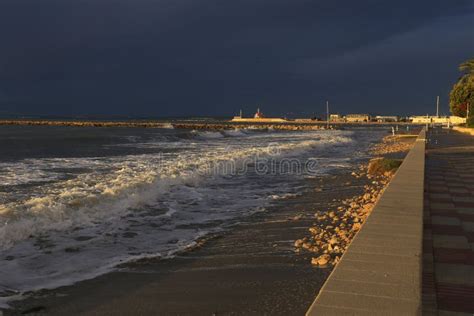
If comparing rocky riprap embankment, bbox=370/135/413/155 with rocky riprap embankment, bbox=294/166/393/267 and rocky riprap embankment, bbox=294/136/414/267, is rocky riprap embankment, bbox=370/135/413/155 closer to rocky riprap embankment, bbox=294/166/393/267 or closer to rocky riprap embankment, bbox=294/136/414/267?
rocky riprap embankment, bbox=294/136/414/267

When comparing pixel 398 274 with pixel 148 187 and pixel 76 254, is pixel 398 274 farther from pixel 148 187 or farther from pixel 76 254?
pixel 148 187

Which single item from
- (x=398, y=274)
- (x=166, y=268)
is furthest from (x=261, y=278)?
(x=398, y=274)

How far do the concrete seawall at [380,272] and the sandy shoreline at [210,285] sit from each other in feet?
2.53

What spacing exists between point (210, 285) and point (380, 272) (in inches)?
79.5

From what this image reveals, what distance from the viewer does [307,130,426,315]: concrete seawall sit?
9.73 ft

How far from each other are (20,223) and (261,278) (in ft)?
14.9

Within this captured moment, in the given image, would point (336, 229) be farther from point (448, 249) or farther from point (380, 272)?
point (380, 272)

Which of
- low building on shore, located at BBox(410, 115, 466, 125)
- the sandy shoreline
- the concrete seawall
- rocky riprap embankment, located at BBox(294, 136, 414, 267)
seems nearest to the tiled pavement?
the concrete seawall

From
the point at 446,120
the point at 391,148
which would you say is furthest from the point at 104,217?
the point at 446,120

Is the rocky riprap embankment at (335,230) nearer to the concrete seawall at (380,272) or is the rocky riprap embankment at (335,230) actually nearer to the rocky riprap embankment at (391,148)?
the concrete seawall at (380,272)

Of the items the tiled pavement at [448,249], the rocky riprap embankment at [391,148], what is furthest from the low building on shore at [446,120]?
the tiled pavement at [448,249]

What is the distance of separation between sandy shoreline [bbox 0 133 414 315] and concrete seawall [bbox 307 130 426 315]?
2.53 feet

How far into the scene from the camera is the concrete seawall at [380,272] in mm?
2965

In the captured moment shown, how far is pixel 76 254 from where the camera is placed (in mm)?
6211
